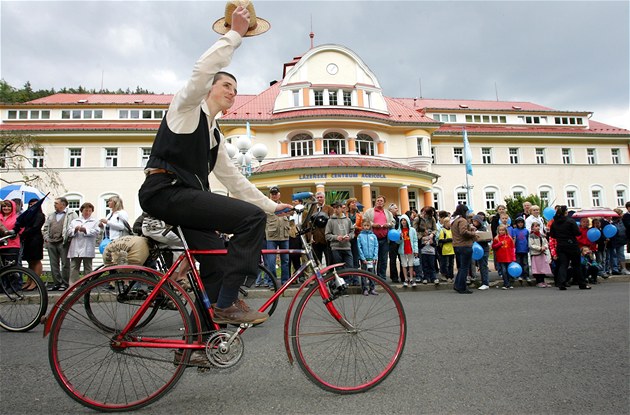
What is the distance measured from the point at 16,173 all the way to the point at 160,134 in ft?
131

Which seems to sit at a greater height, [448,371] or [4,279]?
[4,279]

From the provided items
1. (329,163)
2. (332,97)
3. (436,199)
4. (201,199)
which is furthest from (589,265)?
(436,199)

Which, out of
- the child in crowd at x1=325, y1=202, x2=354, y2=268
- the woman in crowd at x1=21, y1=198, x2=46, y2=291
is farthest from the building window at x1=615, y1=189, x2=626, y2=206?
the woman in crowd at x1=21, y1=198, x2=46, y2=291

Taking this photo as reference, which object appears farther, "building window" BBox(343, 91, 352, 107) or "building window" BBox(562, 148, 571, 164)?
"building window" BBox(562, 148, 571, 164)

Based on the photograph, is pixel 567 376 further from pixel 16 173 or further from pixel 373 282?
pixel 16 173

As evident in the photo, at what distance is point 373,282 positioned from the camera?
9.86ft

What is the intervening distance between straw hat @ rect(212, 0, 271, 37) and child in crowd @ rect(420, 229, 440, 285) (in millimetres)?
7810

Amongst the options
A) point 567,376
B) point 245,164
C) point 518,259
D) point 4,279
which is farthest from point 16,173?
point 567,376

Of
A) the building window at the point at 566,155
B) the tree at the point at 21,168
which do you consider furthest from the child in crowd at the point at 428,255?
the building window at the point at 566,155

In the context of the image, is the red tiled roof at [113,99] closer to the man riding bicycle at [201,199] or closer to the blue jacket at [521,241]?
→ the blue jacket at [521,241]

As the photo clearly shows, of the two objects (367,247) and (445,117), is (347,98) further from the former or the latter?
(367,247)

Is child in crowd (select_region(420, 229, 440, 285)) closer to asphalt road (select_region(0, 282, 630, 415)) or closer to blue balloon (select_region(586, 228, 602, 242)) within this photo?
blue balloon (select_region(586, 228, 602, 242))

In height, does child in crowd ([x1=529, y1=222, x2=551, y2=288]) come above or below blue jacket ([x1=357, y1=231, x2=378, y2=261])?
below

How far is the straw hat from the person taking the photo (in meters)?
2.75
